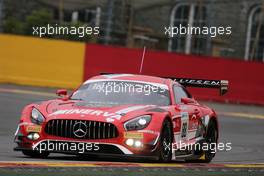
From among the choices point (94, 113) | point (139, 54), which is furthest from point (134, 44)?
point (94, 113)

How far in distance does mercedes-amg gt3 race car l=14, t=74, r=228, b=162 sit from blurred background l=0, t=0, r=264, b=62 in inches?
771

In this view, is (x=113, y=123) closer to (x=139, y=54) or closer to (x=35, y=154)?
(x=35, y=154)

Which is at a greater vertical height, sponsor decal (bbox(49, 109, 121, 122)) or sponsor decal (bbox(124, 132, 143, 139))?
sponsor decal (bbox(49, 109, 121, 122))

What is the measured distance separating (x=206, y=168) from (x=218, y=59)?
17375 millimetres

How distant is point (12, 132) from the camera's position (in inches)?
685

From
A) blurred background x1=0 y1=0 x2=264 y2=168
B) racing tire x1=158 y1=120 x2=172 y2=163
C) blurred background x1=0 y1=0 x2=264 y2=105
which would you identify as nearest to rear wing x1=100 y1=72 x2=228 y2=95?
blurred background x1=0 y1=0 x2=264 y2=168

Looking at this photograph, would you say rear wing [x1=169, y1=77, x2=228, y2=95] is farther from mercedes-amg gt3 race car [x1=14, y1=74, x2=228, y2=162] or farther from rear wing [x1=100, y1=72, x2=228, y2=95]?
mercedes-amg gt3 race car [x1=14, y1=74, x2=228, y2=162]

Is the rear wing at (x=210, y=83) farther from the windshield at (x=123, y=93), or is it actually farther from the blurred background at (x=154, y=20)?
the blurred background at (x=154, y=20)

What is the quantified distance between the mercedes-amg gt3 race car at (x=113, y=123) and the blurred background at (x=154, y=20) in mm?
19573

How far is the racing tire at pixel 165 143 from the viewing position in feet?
38.2

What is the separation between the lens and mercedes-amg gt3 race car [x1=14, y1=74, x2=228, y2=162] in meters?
11.4

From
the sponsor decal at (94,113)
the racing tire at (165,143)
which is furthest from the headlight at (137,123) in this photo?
the racing tire at (165,143)

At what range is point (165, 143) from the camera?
11867mm

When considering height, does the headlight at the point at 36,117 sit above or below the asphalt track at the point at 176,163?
above
